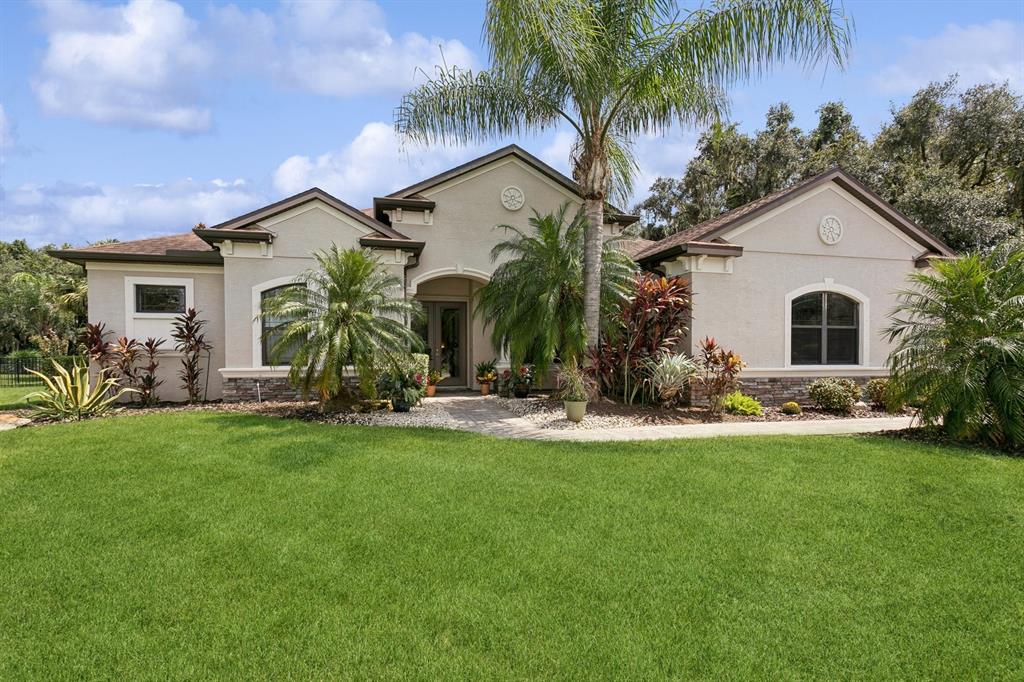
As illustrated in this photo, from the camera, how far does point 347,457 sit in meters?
7.26

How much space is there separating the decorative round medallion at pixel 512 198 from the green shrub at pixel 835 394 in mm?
8881

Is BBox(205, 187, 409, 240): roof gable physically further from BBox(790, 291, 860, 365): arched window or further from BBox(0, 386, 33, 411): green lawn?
BBox(790, 291, 860, 365): arched window

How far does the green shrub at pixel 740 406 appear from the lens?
38.7ft

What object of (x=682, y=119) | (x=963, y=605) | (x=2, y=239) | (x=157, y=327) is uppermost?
(x=2, y=239)

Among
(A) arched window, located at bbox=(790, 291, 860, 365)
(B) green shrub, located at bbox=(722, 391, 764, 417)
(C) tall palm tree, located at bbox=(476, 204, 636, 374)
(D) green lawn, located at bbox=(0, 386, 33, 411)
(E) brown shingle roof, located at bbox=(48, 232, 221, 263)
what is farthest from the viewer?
(A) arched window, located at bbox=(790, 291, 860, 365)

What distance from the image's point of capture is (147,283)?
12930 millimetres

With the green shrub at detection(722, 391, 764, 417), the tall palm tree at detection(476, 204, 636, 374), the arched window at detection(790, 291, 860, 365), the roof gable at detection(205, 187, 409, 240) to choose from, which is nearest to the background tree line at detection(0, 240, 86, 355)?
the roof gable at detection(205, 187, 409, 240)

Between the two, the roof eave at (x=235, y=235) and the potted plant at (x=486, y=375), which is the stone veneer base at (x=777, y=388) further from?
the roof eave at (x=235, y=235)

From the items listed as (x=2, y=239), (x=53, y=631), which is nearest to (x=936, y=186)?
(x=53, y=631)

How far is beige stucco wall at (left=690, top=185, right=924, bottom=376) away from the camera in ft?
42.4

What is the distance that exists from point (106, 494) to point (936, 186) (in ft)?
86.3

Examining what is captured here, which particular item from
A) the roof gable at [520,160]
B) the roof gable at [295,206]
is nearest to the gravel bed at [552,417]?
the roof gable at [295,206]

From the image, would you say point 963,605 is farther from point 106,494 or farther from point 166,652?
point 106,494

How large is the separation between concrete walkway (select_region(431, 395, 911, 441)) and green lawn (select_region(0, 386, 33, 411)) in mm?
10666
